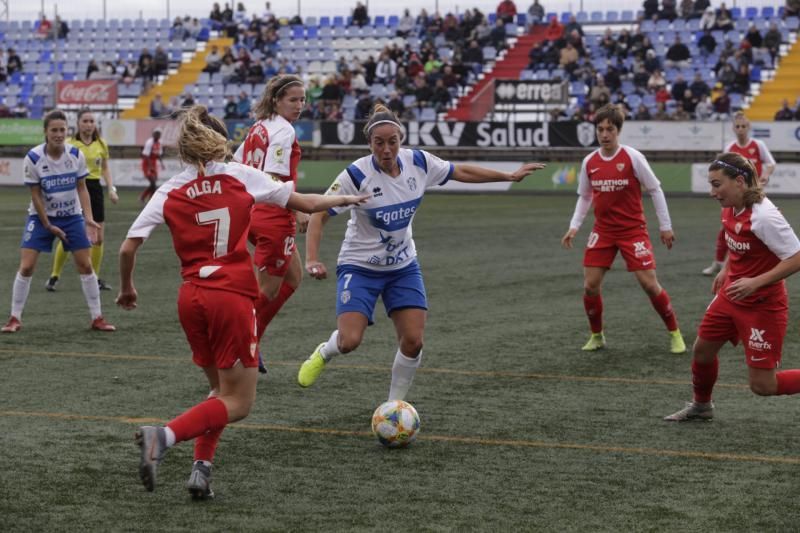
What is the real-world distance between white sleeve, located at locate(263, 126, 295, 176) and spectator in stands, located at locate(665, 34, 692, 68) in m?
30.6

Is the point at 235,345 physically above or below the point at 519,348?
above

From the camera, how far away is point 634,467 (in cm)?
666

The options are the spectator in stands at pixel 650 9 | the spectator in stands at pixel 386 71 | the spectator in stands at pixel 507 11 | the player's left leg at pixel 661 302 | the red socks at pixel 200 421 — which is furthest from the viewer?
the spectator in stands at pixel 507 11

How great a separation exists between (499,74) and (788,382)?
3526 cm

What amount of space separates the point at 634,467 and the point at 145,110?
39.8m

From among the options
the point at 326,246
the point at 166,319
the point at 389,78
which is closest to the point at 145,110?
the point at 389,78

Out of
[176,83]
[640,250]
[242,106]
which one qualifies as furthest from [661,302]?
[176,83]

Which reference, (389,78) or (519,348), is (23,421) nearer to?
(519,348)

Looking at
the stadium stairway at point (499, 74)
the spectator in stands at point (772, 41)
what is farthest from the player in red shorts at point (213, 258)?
the spectator in stands at point (772, 41)

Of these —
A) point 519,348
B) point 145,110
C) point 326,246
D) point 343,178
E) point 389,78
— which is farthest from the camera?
point 145,110

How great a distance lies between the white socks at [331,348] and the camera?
7.88 meters

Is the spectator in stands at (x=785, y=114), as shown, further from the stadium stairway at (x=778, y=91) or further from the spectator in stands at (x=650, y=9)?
the spectator in stands at (x=650, y=9)

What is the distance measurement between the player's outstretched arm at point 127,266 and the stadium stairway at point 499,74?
3194 cm

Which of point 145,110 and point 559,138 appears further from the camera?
point 145,110
